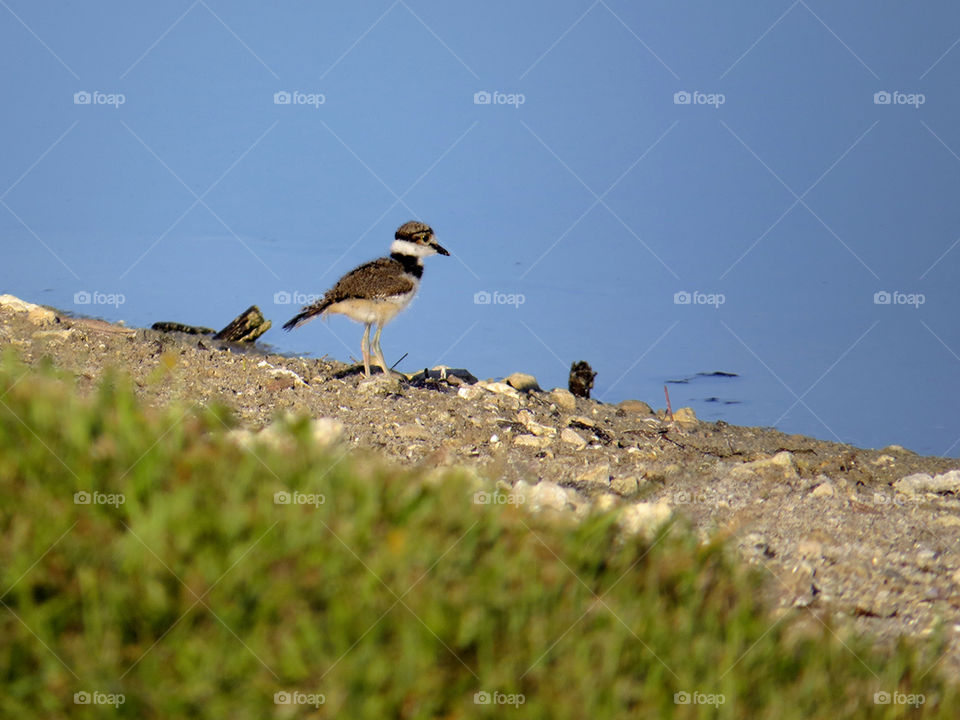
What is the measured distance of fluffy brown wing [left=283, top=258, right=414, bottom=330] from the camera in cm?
988

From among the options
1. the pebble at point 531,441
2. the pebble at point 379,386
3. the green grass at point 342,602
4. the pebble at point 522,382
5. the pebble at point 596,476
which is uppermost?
the pebble at point 522,382

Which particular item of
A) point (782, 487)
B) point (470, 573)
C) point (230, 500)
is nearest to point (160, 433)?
point (230, 500)

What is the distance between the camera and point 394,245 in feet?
36.0

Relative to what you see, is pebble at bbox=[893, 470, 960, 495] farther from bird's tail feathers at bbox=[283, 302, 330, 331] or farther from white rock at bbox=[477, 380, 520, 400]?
bird's tail feathers at bbox=[283, 302, 330, 331]

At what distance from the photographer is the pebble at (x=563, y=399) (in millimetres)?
9477

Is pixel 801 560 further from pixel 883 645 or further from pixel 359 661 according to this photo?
pixel 359 661

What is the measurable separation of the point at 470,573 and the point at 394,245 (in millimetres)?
6827

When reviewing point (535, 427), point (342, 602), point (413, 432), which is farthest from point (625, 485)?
point (342, 602)

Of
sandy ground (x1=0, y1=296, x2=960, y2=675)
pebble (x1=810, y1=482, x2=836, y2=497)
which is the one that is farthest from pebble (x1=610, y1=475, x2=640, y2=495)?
pebble (x1=810, y1=482, x2=836, y2=497)

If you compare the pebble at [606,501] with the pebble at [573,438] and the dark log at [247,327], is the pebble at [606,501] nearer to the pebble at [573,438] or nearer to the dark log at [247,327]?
the pebble at [573,438]

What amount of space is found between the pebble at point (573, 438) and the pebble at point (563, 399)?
4.42 feet

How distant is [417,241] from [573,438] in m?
3.73

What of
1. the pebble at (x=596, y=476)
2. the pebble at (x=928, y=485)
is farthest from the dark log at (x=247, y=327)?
the pebble at (x=928, y=485)

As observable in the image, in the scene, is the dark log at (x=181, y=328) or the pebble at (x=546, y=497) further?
the dark log at (x=181, y=328)
